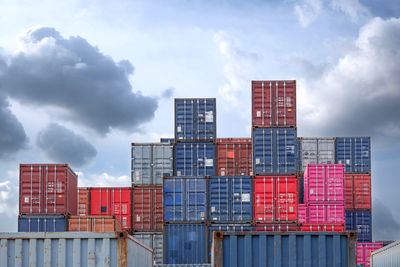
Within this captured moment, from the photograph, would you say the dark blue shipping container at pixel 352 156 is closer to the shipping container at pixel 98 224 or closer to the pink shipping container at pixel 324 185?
the pink shipping container at pixel 324 185

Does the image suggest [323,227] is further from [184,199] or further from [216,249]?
[216,249]

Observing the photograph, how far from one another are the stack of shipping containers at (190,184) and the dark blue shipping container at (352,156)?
15095 millimetres

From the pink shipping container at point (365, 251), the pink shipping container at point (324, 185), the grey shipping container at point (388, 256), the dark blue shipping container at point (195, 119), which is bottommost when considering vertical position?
the pink shipping container at point (365, 251)

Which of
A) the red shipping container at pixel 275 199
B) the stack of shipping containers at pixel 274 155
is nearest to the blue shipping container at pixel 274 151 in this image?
the stack of shipping containers at pixel 274 155

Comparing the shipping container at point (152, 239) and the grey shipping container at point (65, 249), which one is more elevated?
the grey shipping container at point (65, 249)

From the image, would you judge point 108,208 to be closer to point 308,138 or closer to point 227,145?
point 227,145

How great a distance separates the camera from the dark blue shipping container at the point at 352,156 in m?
53.3

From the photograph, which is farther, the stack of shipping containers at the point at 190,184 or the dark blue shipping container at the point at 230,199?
the dark blue shipping container at the point at 230,199

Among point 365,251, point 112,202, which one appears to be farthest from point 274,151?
point 365,251

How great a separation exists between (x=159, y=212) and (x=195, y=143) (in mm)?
5235

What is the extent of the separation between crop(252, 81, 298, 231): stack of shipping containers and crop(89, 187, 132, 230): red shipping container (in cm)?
897

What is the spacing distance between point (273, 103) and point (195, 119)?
545 centimetres

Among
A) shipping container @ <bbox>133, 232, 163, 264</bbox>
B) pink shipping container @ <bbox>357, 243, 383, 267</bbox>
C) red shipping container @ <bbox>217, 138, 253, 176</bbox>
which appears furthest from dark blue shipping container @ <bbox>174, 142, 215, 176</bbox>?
pink shipping container @ <bbox>357, 243, 383, 267</bbox>

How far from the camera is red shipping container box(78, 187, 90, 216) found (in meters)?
42.8
